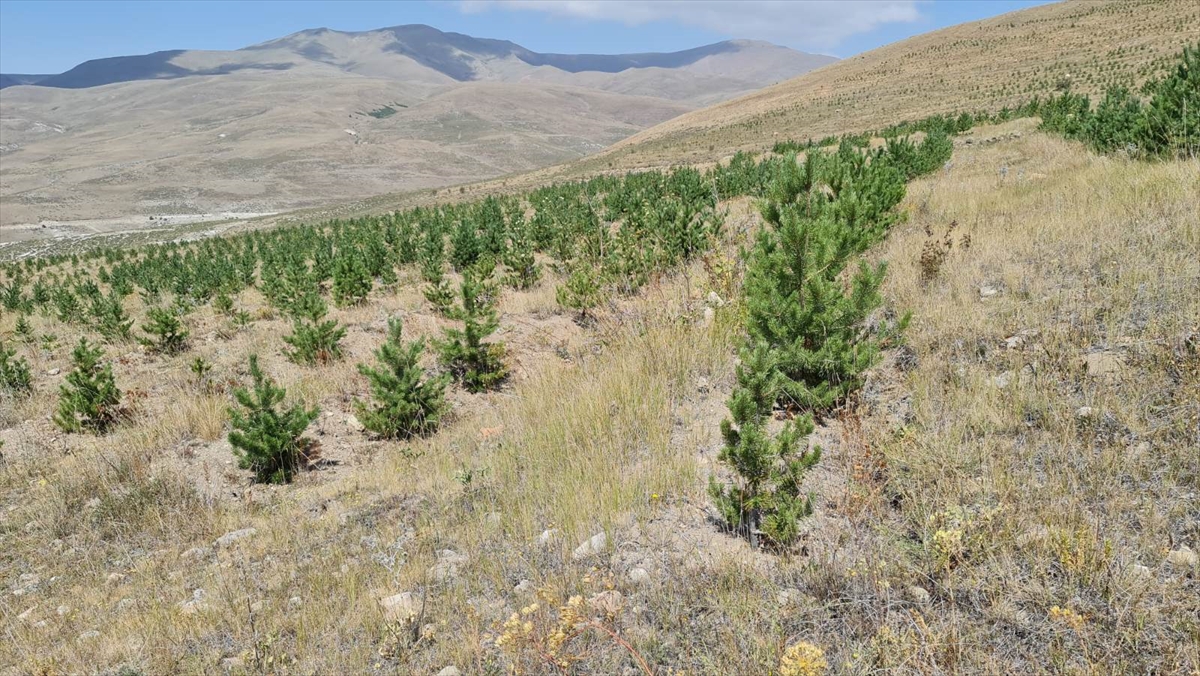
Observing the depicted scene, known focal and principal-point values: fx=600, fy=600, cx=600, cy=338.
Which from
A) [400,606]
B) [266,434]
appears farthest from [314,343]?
[400,606]

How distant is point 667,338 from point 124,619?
396cm

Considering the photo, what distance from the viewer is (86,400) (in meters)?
6.29

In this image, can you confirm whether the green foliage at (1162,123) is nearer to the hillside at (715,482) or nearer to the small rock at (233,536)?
the hillside at (715,482)

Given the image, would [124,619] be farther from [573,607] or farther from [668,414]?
[668,414]

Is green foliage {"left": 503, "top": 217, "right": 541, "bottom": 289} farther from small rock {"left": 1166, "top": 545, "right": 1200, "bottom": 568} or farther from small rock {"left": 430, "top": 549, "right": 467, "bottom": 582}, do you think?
small rock {"left": 1166, "top": 545, "right": 1200, "bottom": 568}

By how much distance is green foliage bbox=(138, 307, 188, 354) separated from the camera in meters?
8.55

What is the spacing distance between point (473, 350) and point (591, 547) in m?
4.12

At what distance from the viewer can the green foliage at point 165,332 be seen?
8555 millimetres

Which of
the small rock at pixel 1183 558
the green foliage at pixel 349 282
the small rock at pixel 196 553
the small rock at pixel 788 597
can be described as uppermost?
the green foliage at pixel 349 282

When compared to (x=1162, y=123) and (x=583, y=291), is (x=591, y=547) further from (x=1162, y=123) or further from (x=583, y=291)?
(x=1162, y=123)

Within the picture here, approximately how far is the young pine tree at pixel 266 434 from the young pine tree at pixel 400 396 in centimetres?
58

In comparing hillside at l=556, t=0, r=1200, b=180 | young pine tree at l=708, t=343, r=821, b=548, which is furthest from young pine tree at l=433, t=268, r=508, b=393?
hillside at l=556, t=0, r=1200, b=180

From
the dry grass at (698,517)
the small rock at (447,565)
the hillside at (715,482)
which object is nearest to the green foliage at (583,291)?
the hillside at (715,482)

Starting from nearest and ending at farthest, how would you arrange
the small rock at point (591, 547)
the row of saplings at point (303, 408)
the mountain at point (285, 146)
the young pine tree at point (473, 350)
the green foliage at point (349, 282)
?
the small rock at point (591, 547)
the row of saplings at point (303, 408)
the young pine tree at point (473, 350)
the green foliage at point (349, 282)
the mountain at point (285, 146)
